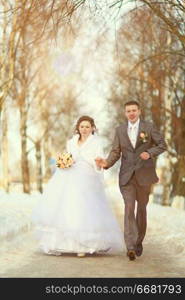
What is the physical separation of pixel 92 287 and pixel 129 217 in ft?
9.97

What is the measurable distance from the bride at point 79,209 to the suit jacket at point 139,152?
1.91 feet

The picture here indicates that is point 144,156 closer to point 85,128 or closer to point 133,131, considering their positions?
point 133,131

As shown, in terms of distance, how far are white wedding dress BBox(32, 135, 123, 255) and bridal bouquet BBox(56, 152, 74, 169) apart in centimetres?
21

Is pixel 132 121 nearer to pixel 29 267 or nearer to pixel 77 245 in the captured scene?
pixel 77 245

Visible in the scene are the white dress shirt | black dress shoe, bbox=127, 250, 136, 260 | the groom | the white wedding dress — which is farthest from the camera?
the white wedding dress

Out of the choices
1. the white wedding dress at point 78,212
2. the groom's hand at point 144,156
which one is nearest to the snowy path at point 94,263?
the white wedding dress at point 78,212

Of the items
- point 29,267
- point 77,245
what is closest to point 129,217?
point 77,245

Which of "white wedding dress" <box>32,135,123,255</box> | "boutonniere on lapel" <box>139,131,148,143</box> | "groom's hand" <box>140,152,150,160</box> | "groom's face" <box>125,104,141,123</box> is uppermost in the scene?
"groom's face" <box>125,104,141,123</box>

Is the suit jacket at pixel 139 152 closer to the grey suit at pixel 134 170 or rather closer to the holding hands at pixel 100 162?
the grey suit at pixel 134 170

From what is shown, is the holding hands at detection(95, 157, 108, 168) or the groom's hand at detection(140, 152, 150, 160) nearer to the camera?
the groom's hand at detection(140, 152, 150, 160)

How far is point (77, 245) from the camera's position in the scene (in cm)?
1004

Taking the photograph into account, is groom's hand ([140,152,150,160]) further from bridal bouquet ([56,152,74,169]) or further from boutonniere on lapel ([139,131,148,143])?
bridal bouquet ([56,152,74,169])

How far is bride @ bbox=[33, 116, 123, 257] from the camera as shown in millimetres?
10039

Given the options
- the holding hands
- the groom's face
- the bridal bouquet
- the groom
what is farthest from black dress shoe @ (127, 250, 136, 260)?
the groom's face
